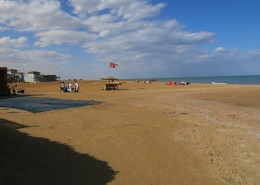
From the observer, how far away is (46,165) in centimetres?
712

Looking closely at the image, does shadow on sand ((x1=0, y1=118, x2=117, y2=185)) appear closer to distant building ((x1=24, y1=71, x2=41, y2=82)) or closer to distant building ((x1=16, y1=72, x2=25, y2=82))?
distant building ((x1=24, y1=71, x2=41, y2=82))

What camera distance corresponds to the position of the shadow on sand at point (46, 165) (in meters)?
6.29

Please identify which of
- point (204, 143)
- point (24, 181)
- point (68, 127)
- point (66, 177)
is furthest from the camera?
point (68, 127)

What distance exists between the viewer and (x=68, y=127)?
11.6 m

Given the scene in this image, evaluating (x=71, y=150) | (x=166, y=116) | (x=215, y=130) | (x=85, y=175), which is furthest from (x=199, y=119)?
(x=85, y=175)

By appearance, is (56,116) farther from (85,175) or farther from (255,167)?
(255,167)

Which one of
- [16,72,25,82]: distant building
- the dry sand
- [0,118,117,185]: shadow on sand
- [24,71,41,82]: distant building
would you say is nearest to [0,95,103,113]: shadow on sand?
the dry sand

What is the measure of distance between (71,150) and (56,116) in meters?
5.97

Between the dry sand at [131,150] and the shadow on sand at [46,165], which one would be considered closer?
the shadow on sand at [46,165]

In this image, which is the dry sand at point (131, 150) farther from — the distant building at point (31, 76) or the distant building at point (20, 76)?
the distant building at point (20, 76)

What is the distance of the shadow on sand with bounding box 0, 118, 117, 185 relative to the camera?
629cm

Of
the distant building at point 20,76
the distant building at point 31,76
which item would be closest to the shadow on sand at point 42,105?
the distant building at point 31,76

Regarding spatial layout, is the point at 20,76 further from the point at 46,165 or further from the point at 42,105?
the point at 46,165

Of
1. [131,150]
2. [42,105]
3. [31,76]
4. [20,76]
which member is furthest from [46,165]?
[20,76]
